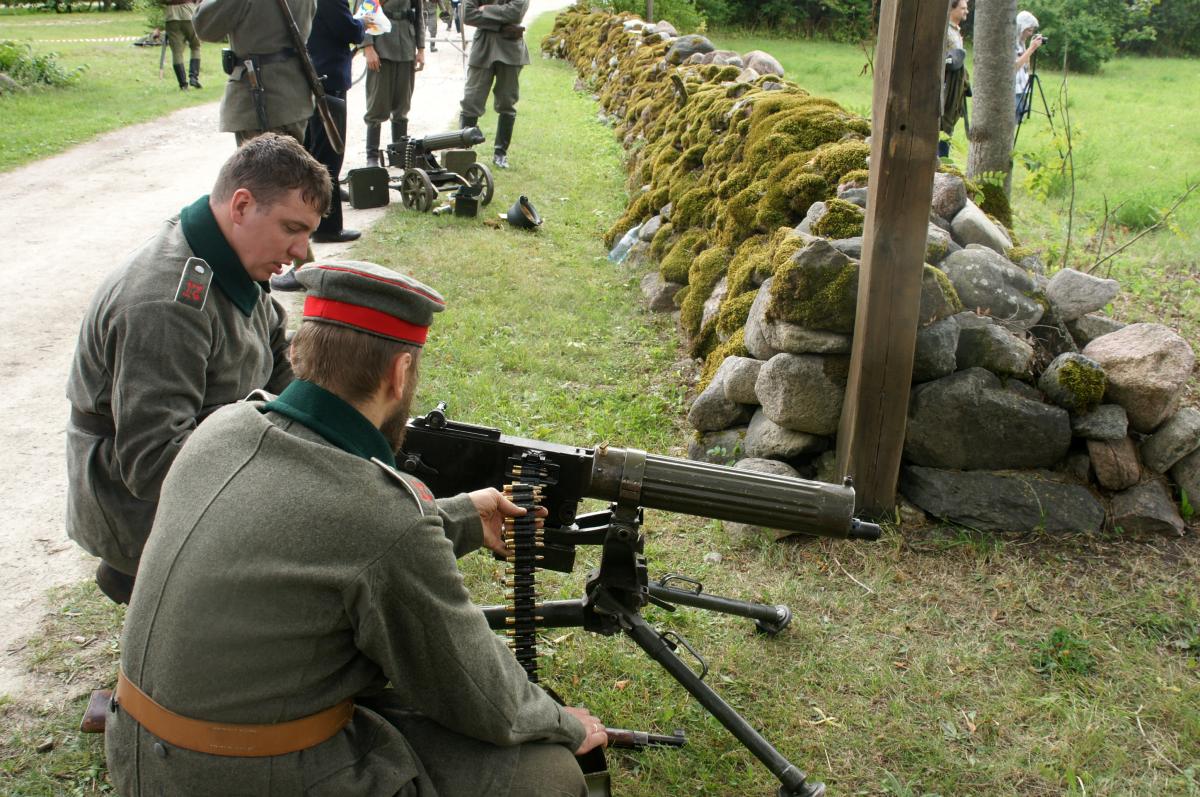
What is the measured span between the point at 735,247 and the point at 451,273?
2.72m

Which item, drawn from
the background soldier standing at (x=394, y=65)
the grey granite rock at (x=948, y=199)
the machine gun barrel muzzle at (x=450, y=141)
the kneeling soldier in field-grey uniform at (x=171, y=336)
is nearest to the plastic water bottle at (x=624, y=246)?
the machine gun barrel muzzle at (x=450, y=141)

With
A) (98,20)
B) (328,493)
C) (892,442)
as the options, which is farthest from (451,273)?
(98,20)

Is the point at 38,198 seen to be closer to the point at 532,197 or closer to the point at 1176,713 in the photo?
the point at 532,197

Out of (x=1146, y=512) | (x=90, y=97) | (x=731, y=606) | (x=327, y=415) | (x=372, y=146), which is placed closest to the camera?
(x=327, y=415)

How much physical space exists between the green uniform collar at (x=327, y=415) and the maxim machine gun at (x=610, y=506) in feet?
2.31

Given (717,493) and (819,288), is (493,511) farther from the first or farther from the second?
(819,288)

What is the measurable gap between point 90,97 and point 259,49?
1037 cm

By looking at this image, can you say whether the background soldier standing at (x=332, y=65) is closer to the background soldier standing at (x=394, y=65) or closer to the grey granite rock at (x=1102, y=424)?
the background soldier standing at (x=394, y=65)

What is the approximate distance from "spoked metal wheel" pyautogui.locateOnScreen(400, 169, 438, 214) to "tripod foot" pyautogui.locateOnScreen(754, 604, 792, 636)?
22.5 ft

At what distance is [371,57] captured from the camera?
9.78 m

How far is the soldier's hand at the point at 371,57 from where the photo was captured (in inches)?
381

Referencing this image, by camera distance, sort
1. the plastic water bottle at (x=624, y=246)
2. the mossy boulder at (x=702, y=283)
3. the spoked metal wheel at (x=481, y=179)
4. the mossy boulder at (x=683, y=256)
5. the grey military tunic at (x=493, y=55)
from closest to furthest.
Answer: the mossy boulder at (x=702, y=283)
the mossy boulder at (x=683, y=256)
the plastic water bottle at (x=624, y=246)
the spoked metal wheel at (x=481, y=179)
the grey military tunic at (x=493, y=55)

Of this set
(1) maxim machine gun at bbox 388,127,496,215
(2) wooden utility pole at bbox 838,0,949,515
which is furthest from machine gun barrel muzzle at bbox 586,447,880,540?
(1) maxim machine gun at bbox 388,127,496,215

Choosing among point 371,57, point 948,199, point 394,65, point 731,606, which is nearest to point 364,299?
point 731,606
